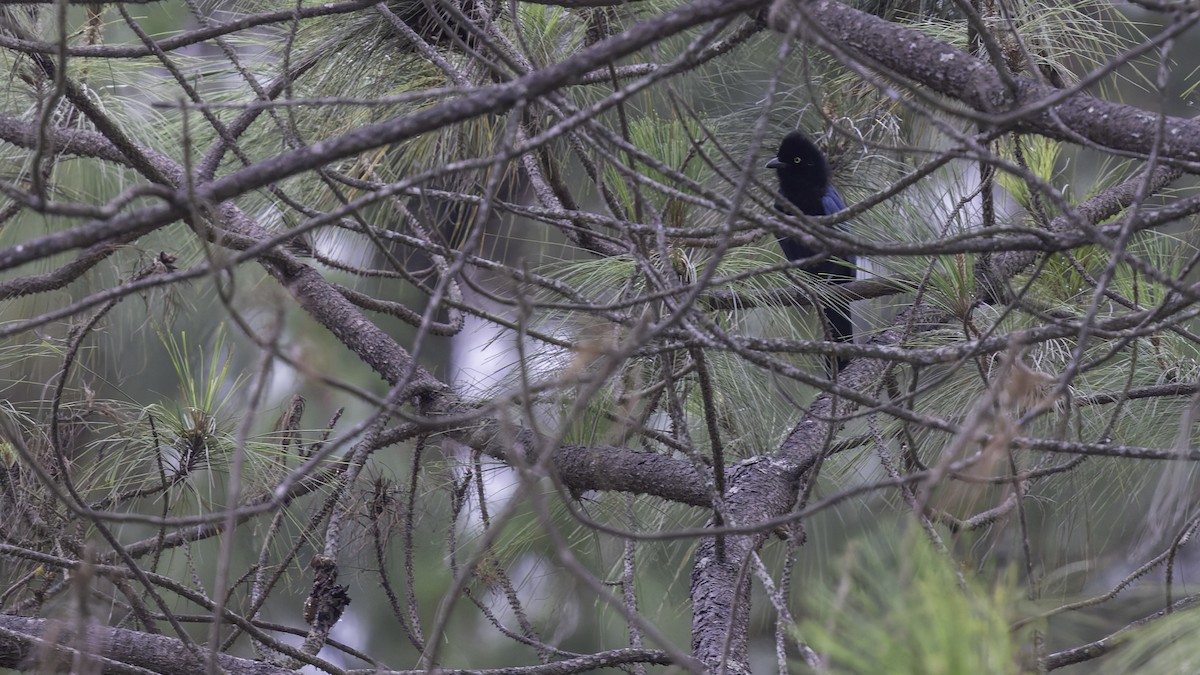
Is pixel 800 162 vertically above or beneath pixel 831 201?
above

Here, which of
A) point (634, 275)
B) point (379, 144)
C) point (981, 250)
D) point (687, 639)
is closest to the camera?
point (379, 144)

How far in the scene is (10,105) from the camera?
9.13 feet

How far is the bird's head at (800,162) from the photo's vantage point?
3.46 metres

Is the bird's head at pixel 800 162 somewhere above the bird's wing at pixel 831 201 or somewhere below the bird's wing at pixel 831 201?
above

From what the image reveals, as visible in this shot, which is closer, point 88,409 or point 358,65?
point 88,409

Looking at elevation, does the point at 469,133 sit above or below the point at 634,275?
above

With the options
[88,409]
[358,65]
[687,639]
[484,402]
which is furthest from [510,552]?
[687,639]

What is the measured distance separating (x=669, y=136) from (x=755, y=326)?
530 millimetres

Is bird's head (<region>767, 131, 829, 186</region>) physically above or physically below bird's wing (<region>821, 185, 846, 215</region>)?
above

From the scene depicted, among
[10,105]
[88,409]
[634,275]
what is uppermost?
[10,105]

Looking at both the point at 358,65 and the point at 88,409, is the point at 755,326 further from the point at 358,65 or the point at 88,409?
the point at 88,409

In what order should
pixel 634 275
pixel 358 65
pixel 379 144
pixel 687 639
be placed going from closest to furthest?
1. pixel 379 144
2. pixel 634 275
3. pixel 358 65
4. pixel 687 639

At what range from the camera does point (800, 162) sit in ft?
11.9

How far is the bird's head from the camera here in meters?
3.46
